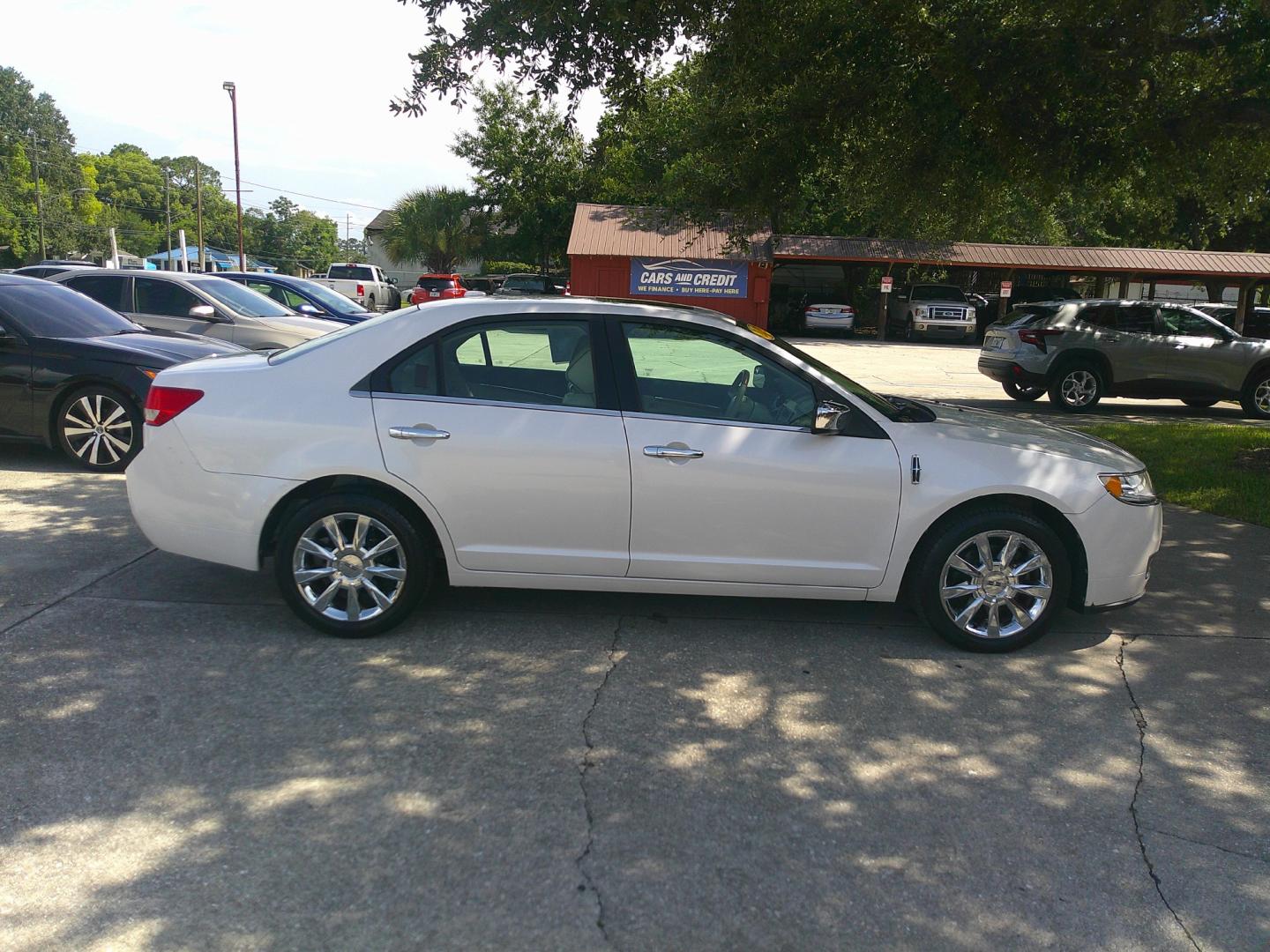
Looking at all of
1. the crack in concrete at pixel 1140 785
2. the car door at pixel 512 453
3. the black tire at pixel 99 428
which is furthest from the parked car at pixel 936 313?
the car door at pixel 512 453

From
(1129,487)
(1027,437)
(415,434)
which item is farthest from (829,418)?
(415,434)

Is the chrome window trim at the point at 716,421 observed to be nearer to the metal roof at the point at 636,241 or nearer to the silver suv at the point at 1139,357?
the silver suv at the point at 1139,357

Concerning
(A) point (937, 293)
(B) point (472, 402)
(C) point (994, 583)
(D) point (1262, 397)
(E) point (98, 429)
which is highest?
(A) point (937, 293)

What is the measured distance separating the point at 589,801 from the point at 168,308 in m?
10.7

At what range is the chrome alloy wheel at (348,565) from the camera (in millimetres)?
4898

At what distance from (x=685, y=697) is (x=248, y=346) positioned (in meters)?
9.54

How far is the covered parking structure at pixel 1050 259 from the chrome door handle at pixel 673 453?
30.1 meters

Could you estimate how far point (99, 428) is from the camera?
8562 millimetres

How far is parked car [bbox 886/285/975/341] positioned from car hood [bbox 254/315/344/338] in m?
25.6

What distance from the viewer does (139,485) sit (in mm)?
5137

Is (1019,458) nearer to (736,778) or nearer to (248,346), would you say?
(736,778)

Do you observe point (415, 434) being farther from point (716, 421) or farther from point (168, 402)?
point (716, 421)

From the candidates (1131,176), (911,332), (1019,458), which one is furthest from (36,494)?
(911,332)

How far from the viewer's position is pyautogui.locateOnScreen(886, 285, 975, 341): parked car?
35156 mm
